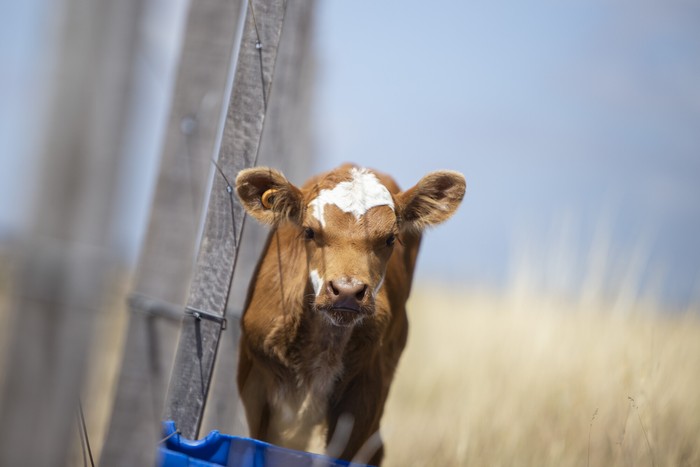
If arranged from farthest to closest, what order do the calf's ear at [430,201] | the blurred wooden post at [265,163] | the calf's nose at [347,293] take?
the blurred wooden post at [265,163], the calf's ear at [430,201], the calf's nose at [347,293]

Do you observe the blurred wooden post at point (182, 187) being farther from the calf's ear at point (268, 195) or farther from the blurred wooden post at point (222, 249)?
the calf's ear at point (268, 195)

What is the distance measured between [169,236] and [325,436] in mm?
2151

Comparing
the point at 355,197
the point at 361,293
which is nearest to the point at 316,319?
the point at 361,293

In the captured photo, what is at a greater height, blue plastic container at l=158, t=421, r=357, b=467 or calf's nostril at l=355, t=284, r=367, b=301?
calf's nostril at l=355, t=284, r=367, b=301

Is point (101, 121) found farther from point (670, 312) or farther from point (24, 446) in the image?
point (670, 312)

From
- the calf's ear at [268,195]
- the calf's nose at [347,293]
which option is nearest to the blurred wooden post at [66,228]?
the calf's ear at [268,195]

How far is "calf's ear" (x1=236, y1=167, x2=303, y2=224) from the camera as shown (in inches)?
139

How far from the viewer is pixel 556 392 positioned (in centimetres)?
636

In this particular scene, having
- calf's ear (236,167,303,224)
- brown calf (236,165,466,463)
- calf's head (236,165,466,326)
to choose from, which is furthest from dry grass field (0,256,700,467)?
calf's head (236,165,466,326)

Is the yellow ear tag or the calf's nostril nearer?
the calf's nostril

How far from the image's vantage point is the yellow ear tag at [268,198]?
382cm

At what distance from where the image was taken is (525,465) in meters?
4.93

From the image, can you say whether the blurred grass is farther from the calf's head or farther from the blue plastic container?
the blue plastic container

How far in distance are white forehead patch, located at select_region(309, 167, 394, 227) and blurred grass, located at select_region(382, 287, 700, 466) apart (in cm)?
161
